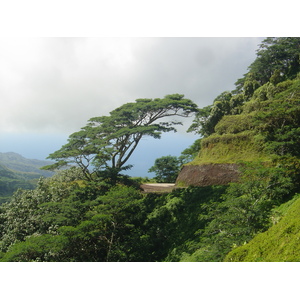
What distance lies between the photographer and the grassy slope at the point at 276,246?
4.80 metres

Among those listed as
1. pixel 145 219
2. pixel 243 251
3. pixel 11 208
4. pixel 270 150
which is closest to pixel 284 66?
pixel 270 150

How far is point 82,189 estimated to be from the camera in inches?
506

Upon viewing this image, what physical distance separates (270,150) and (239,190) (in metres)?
2.37

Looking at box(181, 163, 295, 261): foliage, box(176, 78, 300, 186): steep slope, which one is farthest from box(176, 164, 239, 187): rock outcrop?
box(181, 163, 295, 261): foliage

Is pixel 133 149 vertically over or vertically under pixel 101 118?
under

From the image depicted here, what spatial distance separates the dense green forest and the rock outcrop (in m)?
0.33

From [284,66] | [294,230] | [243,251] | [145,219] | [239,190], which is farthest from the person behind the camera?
[284,66]

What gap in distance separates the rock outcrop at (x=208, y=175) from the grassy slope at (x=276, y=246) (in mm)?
4223

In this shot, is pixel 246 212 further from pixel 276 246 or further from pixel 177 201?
pixel 177 201

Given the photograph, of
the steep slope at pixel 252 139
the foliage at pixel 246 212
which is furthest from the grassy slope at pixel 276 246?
the steep slope at pixel 252 139

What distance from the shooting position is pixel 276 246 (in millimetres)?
5105

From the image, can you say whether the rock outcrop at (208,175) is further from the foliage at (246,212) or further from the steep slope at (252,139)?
the foliage at (246,212)

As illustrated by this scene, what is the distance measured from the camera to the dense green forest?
6750 millimetres

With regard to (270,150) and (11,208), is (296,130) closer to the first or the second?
(270,150)
